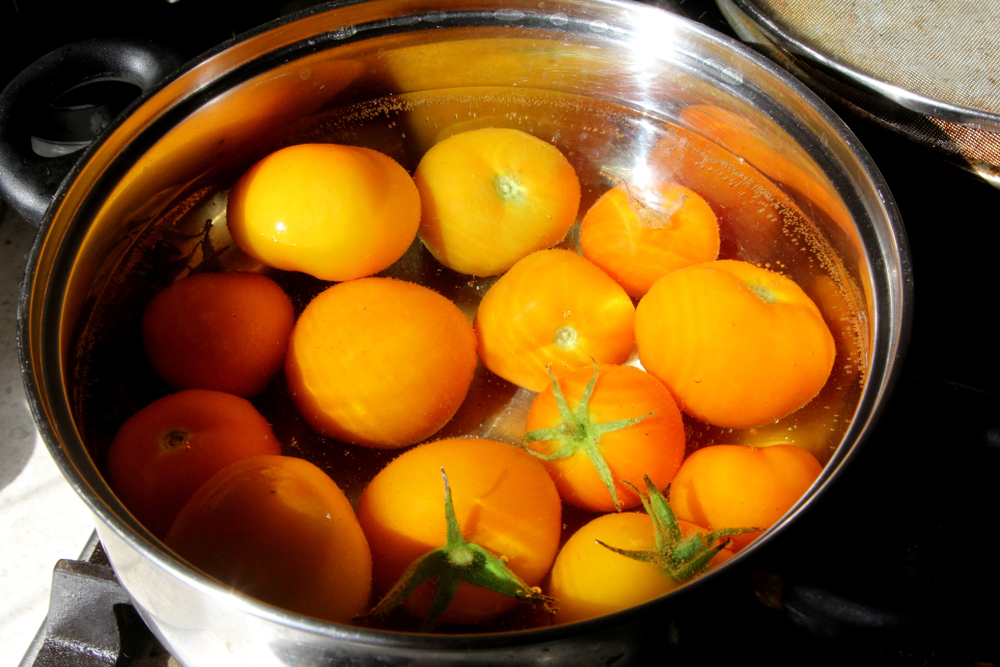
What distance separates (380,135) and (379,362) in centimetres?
27

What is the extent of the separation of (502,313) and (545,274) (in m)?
0.04

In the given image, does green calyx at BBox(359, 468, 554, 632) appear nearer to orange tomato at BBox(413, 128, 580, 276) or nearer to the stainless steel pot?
the stainless steel pot

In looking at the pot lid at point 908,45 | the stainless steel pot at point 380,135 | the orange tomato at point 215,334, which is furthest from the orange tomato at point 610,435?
the pot lid at point 908,45

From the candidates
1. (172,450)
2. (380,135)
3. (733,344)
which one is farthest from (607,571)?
(380,135)

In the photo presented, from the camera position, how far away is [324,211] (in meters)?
0.55

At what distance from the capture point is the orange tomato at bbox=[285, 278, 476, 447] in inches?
20.6

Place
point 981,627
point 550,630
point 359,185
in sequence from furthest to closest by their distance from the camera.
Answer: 1. point 359,185
2. point 981,627
3. point 550,630

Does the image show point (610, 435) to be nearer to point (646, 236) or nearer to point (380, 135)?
point (646, 236)

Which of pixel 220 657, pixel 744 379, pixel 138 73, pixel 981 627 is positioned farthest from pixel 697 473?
pixel 138 73

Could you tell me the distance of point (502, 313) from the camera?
0.57 metres

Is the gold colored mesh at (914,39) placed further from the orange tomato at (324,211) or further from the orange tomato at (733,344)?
the orange tomato at (324,211)

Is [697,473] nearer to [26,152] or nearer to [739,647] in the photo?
[739,647]

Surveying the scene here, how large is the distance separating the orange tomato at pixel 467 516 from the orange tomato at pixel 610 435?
0.10 feet

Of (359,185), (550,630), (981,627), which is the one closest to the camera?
(550,630)
